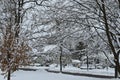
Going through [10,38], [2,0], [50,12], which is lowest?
[10,38]

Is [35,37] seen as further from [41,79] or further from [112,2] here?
[112,2]

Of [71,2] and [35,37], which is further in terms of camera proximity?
[35,37]

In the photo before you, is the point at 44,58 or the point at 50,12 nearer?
the point at 50,12

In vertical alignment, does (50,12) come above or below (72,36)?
above

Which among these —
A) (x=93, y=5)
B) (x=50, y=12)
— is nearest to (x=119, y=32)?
(x=93, y=5)

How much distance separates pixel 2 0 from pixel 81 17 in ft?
61.2

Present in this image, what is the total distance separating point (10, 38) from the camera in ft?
54.9

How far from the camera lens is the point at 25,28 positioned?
29.9m

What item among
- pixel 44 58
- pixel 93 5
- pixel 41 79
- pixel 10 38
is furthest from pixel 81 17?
pixel 44 58

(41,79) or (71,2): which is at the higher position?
(71,2)

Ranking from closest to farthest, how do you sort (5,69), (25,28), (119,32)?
(119,32)
(5,69)
(25,28)

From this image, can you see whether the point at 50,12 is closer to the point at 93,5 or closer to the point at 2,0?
the point at 93,5

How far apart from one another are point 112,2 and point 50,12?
119 inches

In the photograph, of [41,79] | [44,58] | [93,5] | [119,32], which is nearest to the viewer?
[119,32]
